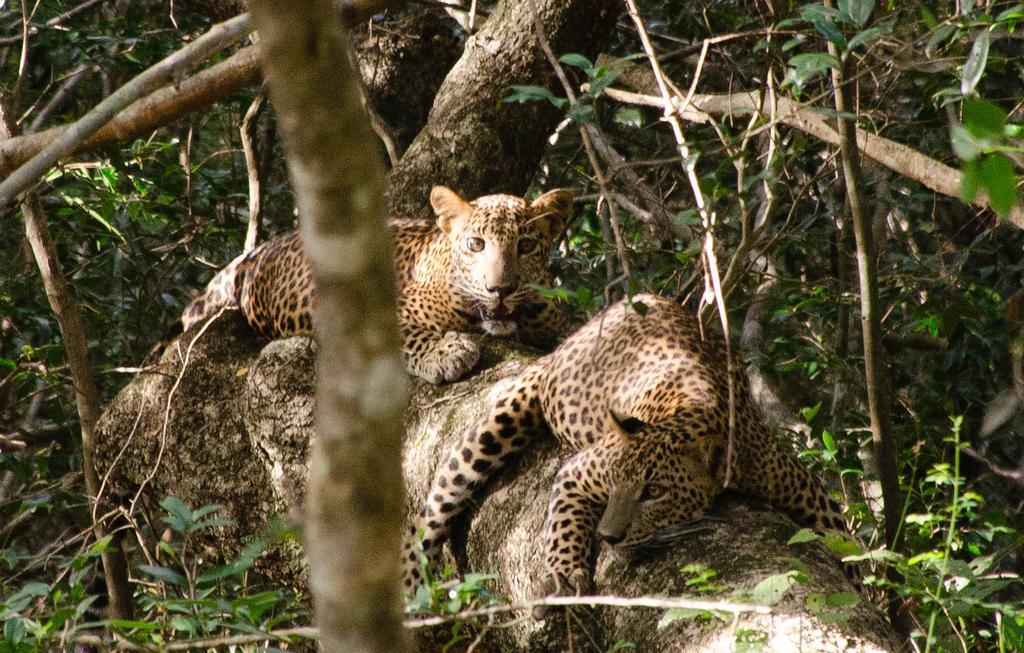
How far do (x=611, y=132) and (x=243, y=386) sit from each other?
10.5ft

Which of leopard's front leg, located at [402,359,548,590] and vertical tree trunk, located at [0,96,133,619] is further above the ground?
vertical tree trunk, located at [0,96,133,619]

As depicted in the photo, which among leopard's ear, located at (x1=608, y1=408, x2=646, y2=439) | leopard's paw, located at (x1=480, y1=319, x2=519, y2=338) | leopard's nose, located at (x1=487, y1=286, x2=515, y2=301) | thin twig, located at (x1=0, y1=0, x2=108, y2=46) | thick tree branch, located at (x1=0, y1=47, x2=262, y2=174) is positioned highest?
thin twig, located at (x1=0, y1=0, x2=108, y2=46)

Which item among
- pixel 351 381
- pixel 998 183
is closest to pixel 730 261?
pixel 998 183

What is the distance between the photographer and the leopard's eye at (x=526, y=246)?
21.9ft

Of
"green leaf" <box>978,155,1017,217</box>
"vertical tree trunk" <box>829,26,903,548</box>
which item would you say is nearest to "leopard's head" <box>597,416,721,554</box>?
"vertical tree trunk" <box>829,26,903,548</box>

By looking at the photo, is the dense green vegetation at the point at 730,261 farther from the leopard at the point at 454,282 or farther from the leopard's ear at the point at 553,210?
the leopard at the point at 454,282

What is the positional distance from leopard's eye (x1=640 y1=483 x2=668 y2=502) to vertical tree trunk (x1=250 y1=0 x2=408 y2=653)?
3.19 m

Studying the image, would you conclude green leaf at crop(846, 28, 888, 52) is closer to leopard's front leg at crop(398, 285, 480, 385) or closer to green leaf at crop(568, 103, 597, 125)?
green leaf at crop(568, 103, 597, 125)

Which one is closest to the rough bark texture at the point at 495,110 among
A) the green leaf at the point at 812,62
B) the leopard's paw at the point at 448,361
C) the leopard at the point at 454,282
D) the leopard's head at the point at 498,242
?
the leopard at the point at 454,282

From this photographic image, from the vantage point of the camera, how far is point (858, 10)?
3.69 meters

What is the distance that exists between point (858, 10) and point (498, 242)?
308 cm

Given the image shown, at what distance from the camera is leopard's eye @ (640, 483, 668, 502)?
4.61m

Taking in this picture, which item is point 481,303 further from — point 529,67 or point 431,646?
point 431,646

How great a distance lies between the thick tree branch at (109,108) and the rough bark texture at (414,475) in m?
2.14
